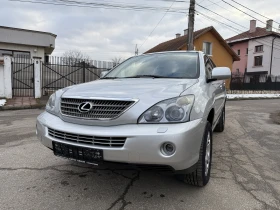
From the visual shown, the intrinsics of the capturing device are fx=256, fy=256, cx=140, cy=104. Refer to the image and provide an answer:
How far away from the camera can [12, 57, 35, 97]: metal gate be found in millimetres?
12820

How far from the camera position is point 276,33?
1383 inches

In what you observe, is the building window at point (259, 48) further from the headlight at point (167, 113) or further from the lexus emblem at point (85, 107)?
the lexus emblem at point (85, 107)

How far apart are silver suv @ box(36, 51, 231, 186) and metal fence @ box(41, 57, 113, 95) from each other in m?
11.4

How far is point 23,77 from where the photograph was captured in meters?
13.2

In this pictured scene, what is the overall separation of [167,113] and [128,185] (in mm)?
1112

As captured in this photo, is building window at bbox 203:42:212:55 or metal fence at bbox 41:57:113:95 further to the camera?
building window at bbox 203:42:212:55

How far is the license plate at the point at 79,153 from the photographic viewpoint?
2404 millimetres

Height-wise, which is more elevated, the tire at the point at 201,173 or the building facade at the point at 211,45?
the building facade at the point at 211,45

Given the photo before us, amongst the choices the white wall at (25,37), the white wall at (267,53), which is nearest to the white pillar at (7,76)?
the white wall at (25,37)

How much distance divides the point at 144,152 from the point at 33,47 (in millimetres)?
17660

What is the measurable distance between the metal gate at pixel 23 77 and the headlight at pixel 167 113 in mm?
11876

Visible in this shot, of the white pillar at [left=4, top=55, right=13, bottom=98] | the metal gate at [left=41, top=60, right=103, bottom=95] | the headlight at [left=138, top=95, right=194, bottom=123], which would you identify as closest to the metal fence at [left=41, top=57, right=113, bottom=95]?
the metal gate at [left=41, top=60, right=103, bottom=95]

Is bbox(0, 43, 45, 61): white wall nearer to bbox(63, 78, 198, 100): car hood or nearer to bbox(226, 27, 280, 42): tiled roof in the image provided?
bbox(63, 78, 198, 100): car hood

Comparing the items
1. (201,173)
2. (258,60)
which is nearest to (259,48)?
(258,60)
